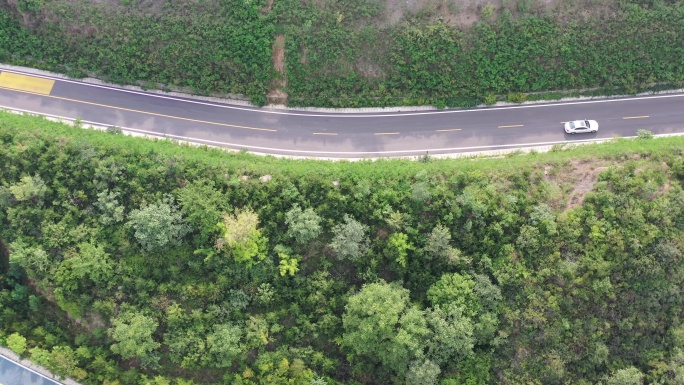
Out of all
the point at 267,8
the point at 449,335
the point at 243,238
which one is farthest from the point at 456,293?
the point at 267,8

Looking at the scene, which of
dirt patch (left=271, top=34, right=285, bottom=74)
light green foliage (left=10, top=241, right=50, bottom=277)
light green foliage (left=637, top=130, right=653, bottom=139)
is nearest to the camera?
light green foliage (left=10, top=241, right=50, bottom=277)

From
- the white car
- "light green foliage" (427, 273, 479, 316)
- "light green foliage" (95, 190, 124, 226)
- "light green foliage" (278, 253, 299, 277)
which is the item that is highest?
the white car

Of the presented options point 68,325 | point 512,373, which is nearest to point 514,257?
point 512,373

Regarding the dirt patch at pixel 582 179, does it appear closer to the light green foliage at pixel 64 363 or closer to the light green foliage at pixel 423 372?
the light green foliage at pixel 423 372

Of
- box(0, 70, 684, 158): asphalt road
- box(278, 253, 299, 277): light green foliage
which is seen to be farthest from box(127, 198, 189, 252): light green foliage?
box(0, 70, 684, 158): asphalt road

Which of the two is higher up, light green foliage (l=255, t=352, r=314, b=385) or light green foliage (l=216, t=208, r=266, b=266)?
light green foliage (l=216, t=208, r=266, b=266)

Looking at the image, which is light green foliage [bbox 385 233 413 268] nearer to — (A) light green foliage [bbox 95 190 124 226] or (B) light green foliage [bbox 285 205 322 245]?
(B) light green foliage [bbox 285 205 322 245]

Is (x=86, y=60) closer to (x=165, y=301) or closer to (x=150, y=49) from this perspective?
(x=150, y=49)
